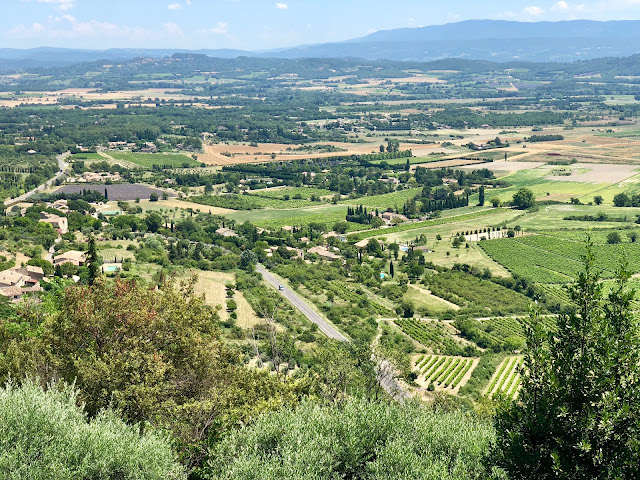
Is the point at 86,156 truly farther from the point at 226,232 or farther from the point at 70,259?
the point at 70,259

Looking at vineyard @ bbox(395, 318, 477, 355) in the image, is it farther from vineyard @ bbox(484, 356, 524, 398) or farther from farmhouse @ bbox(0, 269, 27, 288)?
farmhouse @ bbox(0, 269, 27, 288)

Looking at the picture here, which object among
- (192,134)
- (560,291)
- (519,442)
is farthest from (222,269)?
(192,134)

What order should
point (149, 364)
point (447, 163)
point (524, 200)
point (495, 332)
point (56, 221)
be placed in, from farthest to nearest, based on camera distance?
1. point (447, 163)
2. point (524, 200)
3. point (56, 221)
4. point (495, 332)
5. point (149, 364)

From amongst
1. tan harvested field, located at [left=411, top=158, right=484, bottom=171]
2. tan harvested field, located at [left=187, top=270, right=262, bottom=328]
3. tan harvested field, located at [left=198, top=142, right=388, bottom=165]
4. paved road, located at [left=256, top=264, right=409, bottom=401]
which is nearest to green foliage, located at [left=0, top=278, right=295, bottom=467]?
paved road, located at [left=256, top=264, right=409, bottom=401]

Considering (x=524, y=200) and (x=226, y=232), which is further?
(x=524, y=200)

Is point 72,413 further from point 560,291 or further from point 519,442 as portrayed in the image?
point 560,291

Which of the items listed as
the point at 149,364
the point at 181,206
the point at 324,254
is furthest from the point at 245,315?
the point at 181,206

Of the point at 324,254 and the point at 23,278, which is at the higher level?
the point at 23,278
